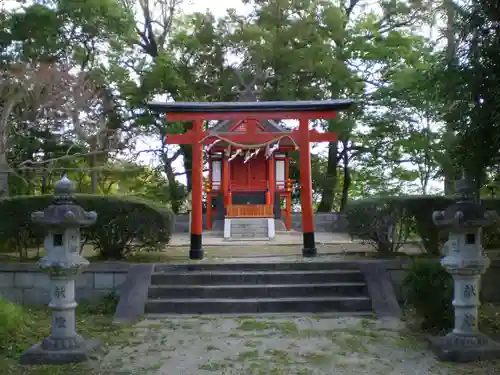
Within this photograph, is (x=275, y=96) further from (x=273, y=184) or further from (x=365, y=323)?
(x=365, y=323)

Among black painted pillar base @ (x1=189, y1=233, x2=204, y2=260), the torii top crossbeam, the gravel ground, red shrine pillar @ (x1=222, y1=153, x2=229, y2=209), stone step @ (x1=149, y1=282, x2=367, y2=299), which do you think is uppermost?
the torii top crossbeam

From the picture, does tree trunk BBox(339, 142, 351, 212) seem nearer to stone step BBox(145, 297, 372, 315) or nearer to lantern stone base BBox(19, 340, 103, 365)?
stone step BBox(145, 297, 372, 315)

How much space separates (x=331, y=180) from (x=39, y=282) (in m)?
16.0

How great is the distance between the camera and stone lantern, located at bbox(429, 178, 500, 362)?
18.9ft

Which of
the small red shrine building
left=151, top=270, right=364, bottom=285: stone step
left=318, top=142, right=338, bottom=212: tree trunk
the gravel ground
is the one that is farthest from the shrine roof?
the gravel ground

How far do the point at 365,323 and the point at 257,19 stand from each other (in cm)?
1776

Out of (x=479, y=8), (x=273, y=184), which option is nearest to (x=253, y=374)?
(x=479, y=8)

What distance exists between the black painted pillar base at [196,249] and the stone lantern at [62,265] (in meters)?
4.39

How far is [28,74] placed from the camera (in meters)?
13.3

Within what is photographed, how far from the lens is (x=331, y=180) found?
22.8 metres

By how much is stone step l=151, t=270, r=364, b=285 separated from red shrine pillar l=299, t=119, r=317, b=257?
1.84 meters

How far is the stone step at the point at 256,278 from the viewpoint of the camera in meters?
8.71

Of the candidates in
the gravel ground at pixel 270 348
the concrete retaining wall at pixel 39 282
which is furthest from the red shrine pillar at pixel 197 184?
the gravel ground at pixel 270 348

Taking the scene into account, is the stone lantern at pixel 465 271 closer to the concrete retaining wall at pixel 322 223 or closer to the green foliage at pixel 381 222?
the green foliage at pixel 381 222
